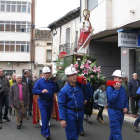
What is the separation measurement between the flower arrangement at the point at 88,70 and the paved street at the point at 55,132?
196cm

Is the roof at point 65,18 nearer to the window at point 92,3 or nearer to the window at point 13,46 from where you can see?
the window at point 92,3

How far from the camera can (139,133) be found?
8172 millimetres

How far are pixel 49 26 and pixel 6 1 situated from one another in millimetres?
13484

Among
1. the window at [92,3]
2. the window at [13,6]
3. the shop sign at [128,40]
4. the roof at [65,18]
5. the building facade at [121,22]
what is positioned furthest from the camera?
the window at [13,6]

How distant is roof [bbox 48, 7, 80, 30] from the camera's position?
19598mm

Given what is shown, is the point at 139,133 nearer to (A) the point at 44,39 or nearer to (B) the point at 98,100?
(B) the point at 98,100

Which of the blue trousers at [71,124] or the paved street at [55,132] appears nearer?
the blue trousers at [71,124]

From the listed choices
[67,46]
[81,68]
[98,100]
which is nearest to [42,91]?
[81,68]

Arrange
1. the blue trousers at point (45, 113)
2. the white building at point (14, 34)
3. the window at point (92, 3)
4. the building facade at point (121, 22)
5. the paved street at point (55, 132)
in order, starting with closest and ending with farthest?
the blue trousers at point (45, 113), the paved street at point (55, 132), the building facade at point (121, 22), the window at point (92, 3), the white building at point (14, 34)

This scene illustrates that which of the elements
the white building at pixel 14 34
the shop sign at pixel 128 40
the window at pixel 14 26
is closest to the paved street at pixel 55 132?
the shop sign at pixel 128 40

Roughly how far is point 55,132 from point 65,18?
15299mm

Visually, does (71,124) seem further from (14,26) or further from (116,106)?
(14,26)

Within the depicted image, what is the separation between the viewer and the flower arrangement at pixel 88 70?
6508 mm

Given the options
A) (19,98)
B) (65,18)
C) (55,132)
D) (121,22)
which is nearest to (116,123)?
(55,132)
